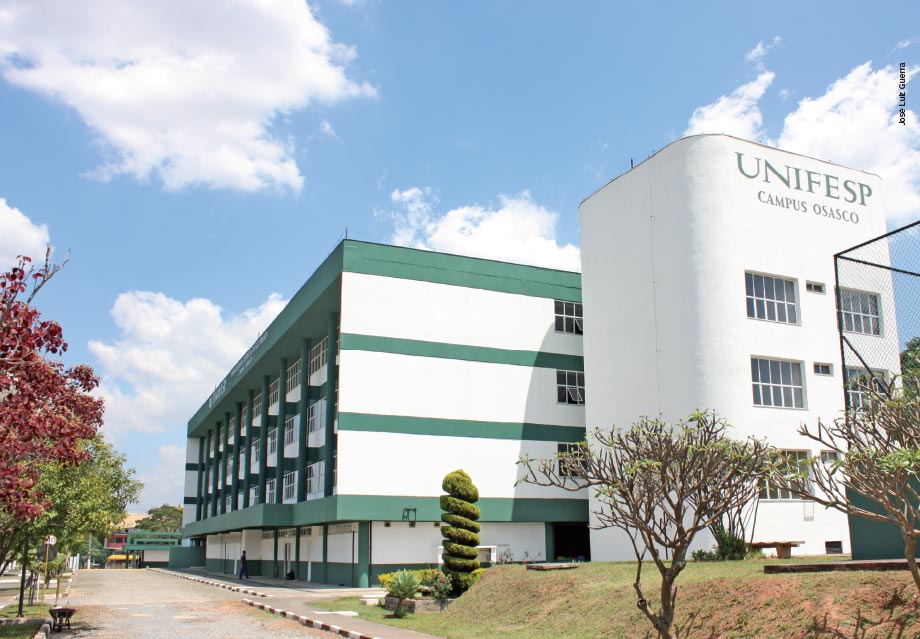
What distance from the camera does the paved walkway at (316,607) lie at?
739 inches

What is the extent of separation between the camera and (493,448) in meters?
37.1

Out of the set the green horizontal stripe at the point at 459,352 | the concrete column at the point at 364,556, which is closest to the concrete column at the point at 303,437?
the concrete column at the point at 364,556

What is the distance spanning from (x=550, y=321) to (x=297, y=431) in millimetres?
15323

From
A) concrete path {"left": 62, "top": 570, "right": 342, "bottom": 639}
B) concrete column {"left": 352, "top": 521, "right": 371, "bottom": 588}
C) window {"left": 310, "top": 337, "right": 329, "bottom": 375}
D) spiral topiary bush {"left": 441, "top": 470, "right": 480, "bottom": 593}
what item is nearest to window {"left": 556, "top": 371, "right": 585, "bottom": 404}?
concrete column {"left": 352, "top": 521, "right": 371, "bottom": 588}

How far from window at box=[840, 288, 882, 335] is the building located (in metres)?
0.04

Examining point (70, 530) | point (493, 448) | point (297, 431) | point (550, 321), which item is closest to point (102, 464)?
point (70, 530)

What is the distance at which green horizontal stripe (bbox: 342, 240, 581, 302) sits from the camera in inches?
1403

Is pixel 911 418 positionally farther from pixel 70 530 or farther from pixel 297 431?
pixel 297 431

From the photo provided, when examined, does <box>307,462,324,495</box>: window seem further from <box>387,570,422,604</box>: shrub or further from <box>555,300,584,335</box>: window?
<box>387,570,422,604</box>: shrub

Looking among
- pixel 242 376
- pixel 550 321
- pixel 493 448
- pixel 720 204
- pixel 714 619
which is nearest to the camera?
pixel 714 619

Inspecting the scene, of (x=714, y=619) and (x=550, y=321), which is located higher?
(x=550, y=321)

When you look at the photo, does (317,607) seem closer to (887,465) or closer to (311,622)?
(311,622)

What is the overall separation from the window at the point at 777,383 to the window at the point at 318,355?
21.2 m

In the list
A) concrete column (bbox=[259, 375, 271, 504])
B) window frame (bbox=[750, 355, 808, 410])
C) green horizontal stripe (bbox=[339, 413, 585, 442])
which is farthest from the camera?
concrete column (bbox=[259, 375, 271, 504])
